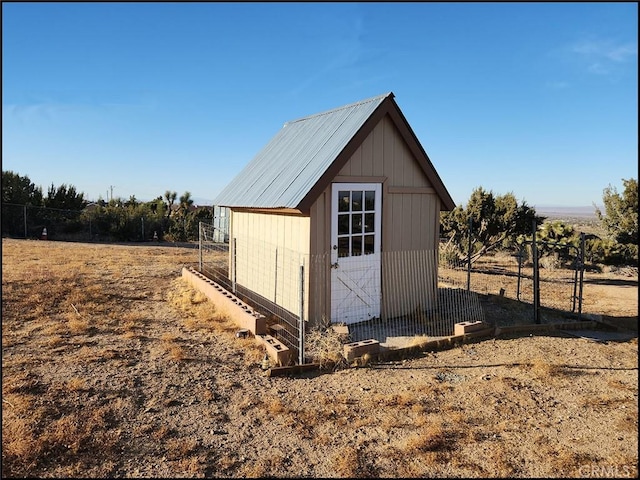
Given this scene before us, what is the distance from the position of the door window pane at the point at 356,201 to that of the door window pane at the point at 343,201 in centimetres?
13

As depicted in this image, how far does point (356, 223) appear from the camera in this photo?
863cm

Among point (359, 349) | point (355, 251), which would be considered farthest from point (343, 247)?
point (359, 349)

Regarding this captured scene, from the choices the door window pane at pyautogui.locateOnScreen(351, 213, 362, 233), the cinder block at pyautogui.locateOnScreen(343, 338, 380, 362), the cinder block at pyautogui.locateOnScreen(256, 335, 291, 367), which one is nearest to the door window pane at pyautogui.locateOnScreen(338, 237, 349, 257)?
the door window pane at pyautogui.locateOnScreen(351, 213, 362, 233)

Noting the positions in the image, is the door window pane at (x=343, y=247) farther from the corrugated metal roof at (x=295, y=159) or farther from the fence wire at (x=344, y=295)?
the corrugated metal roof at (x=295, y=159)

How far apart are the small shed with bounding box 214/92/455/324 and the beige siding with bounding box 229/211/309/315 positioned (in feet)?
0.08

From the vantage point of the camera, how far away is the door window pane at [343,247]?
27.7 feet

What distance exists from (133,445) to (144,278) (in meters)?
9.63

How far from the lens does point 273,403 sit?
5.37m

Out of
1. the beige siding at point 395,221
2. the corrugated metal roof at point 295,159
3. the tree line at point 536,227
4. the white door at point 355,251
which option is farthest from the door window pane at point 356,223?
the tree line at point 536,227

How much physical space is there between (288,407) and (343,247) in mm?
3773

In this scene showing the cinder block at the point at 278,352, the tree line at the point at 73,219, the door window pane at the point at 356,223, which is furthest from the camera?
the tree line at the point at 73,219

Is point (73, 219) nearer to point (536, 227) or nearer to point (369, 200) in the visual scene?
point (369, 200)

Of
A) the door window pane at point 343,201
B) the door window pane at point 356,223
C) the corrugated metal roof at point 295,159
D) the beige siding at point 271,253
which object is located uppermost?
the corrugated metal roof at point 295,159

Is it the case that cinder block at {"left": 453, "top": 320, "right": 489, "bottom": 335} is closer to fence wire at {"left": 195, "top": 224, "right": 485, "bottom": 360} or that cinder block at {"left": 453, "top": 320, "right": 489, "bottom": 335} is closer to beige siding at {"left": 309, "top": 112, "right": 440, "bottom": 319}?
fence wire at {"left": 195, "top": 224, "right": 485, "bottom": 360}
